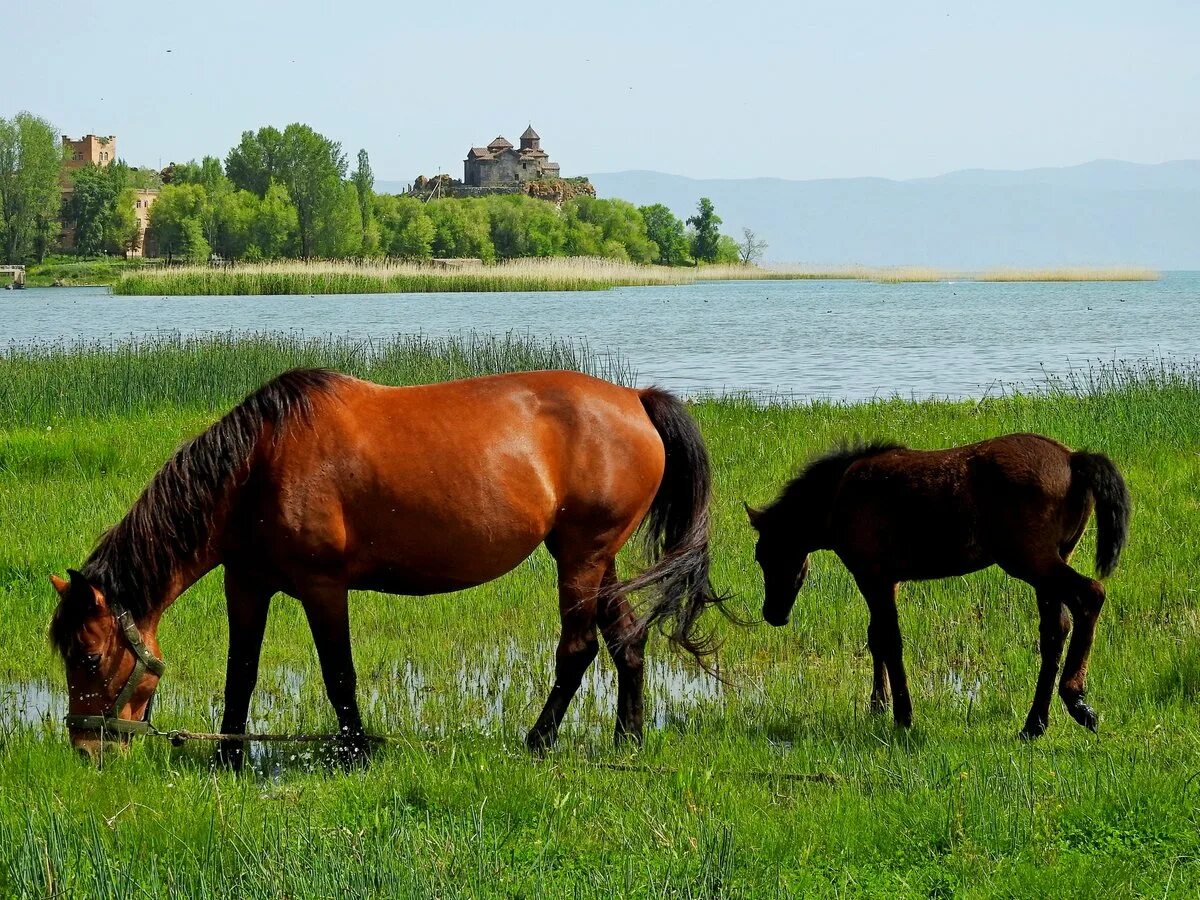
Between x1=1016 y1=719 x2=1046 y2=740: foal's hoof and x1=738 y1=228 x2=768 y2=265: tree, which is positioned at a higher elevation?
x1=738 y1=228 x2=768 y2=265: tree

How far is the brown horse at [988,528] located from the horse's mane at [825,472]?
0.8 inches

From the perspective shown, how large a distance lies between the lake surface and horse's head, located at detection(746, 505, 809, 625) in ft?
44.0

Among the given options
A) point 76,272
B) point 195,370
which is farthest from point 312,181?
point 195,370

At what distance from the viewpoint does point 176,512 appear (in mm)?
5156

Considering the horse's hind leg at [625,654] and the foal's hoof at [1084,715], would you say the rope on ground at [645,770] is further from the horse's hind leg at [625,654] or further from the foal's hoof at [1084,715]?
the foal's hoof at [1084,715]

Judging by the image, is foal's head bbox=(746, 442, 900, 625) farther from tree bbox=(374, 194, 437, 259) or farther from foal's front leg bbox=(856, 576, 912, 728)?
tree bbox=(374, 194, 437, 259)

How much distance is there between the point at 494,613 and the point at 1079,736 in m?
3.96

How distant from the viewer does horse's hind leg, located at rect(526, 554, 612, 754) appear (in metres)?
5.67

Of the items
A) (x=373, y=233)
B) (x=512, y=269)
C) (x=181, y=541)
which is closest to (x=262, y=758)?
(x=181, y=541)

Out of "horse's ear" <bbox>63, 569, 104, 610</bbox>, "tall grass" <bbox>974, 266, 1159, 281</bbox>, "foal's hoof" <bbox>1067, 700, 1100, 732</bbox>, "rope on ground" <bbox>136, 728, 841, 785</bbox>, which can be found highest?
"tall grass" <bbox>974, 266, 1159, 281</bbox>

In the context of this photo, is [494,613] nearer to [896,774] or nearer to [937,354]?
[896,774]

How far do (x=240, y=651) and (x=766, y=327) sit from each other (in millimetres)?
42668

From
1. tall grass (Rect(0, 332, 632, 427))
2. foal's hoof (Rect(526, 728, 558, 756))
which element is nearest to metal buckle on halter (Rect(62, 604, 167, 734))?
foal's hoof (Rect(526, 728, 558, 756))

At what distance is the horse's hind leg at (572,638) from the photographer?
18.6 feet
